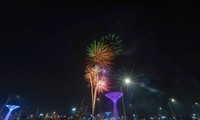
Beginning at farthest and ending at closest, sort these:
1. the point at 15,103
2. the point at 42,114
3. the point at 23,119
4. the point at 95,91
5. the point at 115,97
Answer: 1. the point at 42,114
2. the point at 23,119
3. the point at 15,103
4. the point at 115,97
5. the point at 95,91

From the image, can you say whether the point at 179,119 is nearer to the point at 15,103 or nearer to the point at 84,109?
the point at 84,109

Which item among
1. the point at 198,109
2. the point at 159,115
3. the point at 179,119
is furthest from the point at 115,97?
the point at 159,115

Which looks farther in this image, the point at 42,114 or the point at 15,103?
the point at 42,114

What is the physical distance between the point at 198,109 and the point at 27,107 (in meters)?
117

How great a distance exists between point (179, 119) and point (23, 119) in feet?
330

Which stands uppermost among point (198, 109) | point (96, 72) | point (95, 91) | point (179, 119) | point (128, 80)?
point (198, 109)

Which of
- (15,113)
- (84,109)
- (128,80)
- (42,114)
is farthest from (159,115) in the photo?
(15,113)

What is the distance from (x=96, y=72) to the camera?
84.3 ft

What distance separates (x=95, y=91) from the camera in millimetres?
24234

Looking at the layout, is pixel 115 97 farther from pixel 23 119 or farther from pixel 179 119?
pixel 23 119

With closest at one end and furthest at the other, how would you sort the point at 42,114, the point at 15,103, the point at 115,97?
the point at 115,97 < the point at 15,103 < the point at 42,114

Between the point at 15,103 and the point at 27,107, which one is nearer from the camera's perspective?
the point at 15,103

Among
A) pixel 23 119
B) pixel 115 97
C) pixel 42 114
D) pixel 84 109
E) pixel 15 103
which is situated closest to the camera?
pixel 115 97

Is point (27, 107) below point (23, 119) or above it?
above
